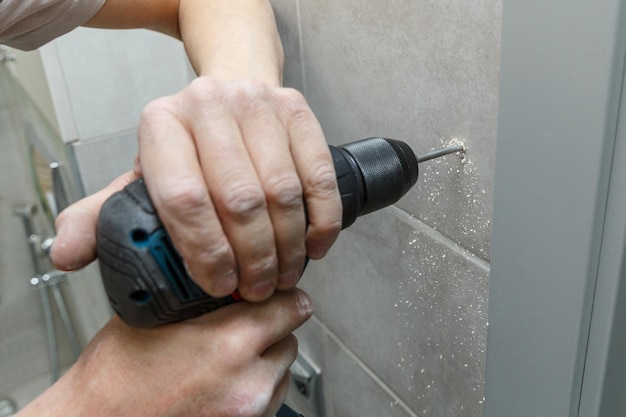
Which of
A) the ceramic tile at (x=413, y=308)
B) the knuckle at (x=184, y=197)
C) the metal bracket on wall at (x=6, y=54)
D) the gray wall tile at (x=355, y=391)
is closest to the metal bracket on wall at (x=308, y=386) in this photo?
the gray wall tile at (x=355, y=391)

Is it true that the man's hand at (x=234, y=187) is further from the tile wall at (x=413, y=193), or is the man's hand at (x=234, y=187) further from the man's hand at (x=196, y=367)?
the tile wall at (x=413, y=193)

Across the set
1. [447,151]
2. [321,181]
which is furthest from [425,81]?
[321,181]

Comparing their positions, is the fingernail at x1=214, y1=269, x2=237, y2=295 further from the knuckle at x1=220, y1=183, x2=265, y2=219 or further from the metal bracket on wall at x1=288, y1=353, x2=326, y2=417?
the metal bracket on wall at x1=288, y1=353, x2=326, y2=417

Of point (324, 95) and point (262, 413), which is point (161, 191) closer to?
point (262, 413)

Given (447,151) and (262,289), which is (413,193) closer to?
(447,151)

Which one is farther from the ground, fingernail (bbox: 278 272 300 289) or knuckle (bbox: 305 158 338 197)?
knuckle (bbox: 305 158 338 197)

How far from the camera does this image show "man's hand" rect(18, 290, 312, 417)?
14.8 inches

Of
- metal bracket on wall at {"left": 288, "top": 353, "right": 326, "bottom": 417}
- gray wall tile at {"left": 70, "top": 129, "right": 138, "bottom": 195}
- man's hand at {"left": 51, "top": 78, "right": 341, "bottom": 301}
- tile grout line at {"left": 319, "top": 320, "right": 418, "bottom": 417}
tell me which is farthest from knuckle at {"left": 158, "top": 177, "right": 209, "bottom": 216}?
gray wall tile at {"left": 70, "top": 129, "right": 138, "bottom": 195}

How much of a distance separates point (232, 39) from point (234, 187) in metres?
0.26

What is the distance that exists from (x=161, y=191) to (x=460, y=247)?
0.26m

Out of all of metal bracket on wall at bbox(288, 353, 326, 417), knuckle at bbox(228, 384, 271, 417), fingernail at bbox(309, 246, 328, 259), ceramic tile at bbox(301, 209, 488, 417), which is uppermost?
fingernail at bbox(309, 246, 328, 259)

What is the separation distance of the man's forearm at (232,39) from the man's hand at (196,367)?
21 cm

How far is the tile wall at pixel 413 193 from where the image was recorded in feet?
1.40

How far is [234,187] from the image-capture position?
0.32 m
